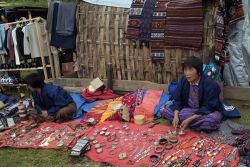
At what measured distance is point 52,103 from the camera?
20.3ft

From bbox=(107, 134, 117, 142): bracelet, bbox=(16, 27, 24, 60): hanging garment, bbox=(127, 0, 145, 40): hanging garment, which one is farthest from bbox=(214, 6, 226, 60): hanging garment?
bbox=(16, 27, 24, 60): hanging garment

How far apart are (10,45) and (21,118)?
2650 millimetres

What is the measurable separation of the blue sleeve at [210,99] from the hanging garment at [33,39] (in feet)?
15.1

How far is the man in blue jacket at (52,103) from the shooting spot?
6.06m

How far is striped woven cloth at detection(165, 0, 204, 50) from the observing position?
6332 millimetres

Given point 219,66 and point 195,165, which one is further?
point 219,66

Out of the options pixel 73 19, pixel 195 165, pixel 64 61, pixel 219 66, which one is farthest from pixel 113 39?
pixel 195 165

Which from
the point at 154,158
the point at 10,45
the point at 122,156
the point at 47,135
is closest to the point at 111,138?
the point at 122,156

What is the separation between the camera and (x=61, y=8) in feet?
25.6

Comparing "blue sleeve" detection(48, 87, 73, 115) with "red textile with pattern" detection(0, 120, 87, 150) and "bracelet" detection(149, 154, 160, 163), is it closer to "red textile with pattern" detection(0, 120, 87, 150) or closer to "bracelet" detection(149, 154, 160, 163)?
"red textile with pattern" detection(0, 120, 87, 150)

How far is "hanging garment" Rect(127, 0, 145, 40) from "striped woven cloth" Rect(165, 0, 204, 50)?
0.68 metres

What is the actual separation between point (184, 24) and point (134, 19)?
118 cm

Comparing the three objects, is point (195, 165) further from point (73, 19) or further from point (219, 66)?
point (73, 19)

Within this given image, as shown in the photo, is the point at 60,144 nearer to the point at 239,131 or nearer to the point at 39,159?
the point at 39,159
